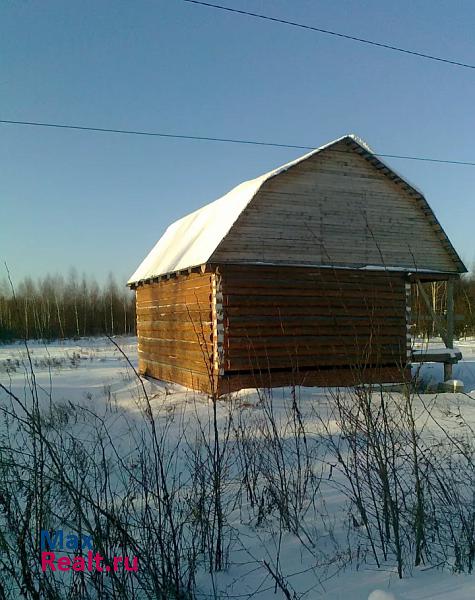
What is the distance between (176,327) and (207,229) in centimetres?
283

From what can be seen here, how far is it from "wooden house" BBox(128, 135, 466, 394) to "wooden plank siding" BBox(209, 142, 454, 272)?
0.08 feet

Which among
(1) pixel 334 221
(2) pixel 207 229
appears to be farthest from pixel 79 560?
(1) pixel 334 221

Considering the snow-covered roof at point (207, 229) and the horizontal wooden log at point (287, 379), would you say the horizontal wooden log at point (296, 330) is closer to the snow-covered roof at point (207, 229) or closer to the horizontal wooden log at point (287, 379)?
the horizontal wooden log at point (287, 379)

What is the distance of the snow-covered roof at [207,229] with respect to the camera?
33.7ft

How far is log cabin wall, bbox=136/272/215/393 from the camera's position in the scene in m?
10.6

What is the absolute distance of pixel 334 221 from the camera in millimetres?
11336

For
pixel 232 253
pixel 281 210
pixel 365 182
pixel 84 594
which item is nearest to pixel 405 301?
pixel 365 182

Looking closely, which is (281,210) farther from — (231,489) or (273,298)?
(231,489)

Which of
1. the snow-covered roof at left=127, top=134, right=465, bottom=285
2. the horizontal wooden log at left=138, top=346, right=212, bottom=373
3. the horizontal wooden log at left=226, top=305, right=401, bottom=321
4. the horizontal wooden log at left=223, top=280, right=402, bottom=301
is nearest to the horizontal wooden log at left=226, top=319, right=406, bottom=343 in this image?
the horizontal wooden log at left=226, top=305, right=401, bottom=321

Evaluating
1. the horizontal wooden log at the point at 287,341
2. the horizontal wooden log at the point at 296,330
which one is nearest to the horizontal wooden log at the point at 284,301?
the horizontal wooden log at the point at 296,330

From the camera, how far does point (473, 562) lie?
2.91 metres

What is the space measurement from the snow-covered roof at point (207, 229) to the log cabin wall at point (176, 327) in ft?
1.35

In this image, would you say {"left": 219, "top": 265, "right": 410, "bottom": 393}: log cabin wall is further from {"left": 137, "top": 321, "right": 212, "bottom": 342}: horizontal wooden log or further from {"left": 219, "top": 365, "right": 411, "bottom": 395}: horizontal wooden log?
{"left": 137, "top": 321, "right": 212, "bottom": 342}: horizontal wooden log

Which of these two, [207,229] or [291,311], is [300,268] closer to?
[291,311]
